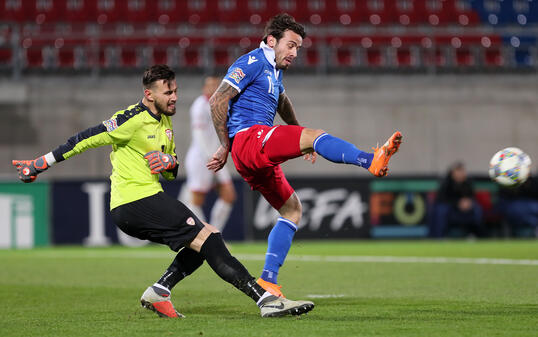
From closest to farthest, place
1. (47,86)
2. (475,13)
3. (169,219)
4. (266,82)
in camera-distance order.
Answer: (169,219) < (266,82) < (47,86) < (475,13)

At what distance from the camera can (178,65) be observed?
17750mm

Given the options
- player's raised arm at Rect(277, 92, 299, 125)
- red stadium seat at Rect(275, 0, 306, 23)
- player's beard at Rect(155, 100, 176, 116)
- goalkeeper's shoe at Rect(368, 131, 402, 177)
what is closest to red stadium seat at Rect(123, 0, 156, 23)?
red stadium seat at Rect(275, 0, 306, 23)

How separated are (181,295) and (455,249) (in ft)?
22.3

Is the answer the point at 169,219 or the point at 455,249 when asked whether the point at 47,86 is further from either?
the point at 169,219

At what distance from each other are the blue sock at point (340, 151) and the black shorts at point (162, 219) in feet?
3.19

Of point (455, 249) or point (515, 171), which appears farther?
point (455, 249)

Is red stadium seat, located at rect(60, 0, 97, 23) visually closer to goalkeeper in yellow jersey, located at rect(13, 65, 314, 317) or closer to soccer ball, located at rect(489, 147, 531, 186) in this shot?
goalkeeper in yellow jersey, located at rect(13, 65, 314, 317)

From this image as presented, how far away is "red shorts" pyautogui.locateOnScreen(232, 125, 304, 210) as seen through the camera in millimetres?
5473

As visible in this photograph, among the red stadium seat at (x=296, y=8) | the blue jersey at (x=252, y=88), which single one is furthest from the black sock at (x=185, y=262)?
the red stadium seat at (x=296, y=8)

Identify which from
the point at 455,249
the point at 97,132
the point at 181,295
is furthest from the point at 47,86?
the point at 97,132

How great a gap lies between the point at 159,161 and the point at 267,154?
0.73 metres

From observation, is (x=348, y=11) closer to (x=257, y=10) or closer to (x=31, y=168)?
(x=257, y=10)

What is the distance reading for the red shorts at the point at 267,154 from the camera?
5.47 metres

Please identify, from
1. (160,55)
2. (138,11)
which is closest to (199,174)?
(160,55)
